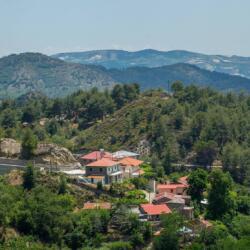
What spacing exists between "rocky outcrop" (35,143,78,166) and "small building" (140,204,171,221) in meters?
9.35

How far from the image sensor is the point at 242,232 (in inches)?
1578

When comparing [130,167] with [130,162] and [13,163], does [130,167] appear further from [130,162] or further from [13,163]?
[13,163]

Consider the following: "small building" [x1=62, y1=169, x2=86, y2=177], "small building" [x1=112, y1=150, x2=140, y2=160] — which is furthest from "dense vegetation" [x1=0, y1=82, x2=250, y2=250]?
"small building" [x1=62, y1=169, x2=86, y2=177]

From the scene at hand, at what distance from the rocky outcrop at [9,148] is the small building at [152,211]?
40.2 ft

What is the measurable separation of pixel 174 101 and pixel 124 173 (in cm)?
2244

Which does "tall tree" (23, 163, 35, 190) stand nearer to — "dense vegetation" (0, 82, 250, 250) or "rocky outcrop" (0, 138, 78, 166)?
"dense vegetation" (0, 82, 250, 250)

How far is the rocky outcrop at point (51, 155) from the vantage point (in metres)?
47.9

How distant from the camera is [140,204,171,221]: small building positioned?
40000 millimetres

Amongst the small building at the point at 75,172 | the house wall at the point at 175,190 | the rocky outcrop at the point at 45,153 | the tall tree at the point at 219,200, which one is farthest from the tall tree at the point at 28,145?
the tall tree at the point at 219,200

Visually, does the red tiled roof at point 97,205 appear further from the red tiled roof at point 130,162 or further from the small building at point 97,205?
the red tiled roof at point 130,162

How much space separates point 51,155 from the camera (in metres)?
48.3

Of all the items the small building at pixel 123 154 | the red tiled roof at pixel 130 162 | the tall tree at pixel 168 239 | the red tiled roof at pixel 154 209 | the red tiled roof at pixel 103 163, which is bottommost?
the tall tree at pixel 168 239

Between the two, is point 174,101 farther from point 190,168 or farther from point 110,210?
point 110,210

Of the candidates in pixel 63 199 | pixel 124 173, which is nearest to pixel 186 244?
pixel 63 199
